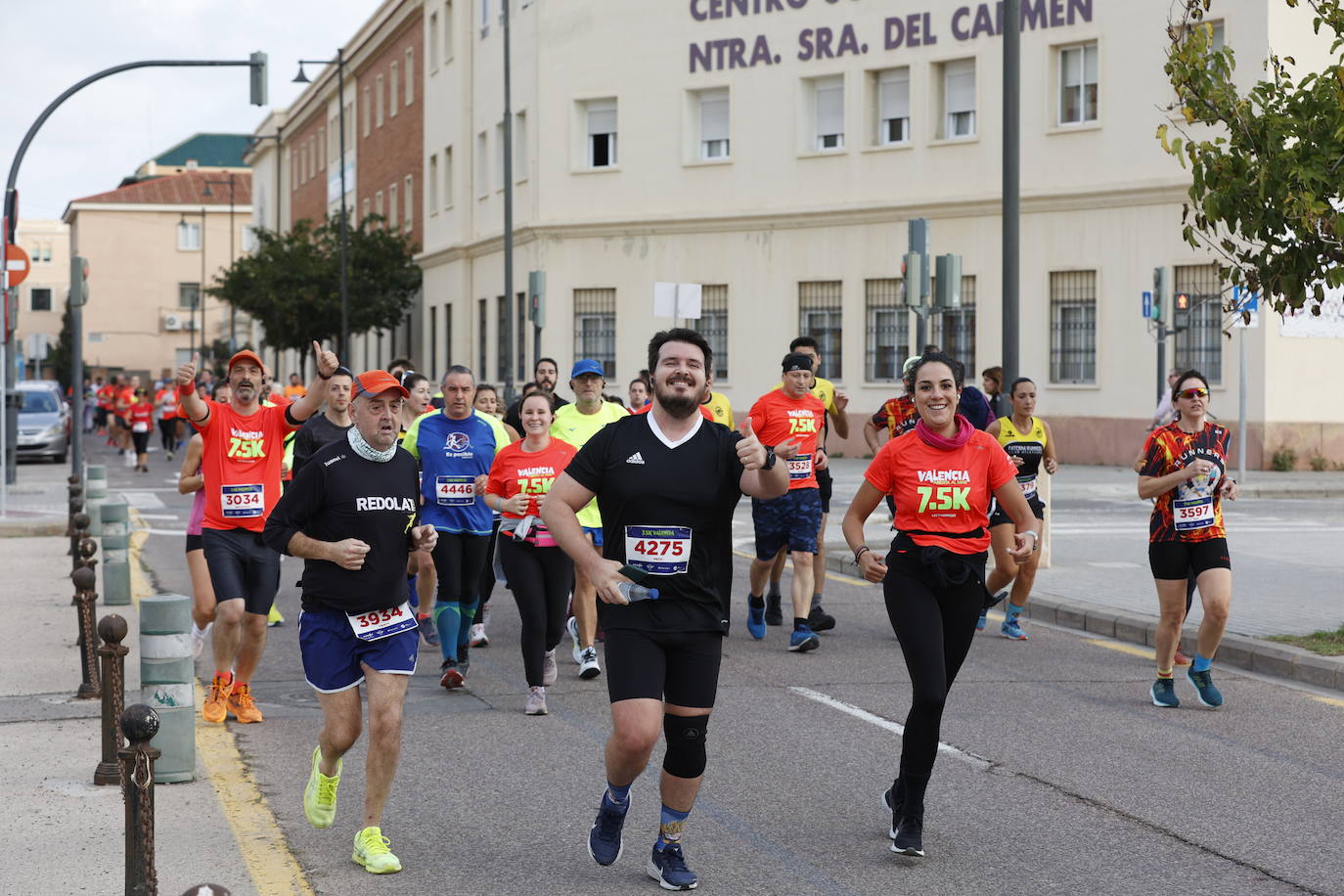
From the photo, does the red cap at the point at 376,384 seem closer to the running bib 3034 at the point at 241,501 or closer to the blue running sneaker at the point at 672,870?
the blue running sneaker at the point at 672,870

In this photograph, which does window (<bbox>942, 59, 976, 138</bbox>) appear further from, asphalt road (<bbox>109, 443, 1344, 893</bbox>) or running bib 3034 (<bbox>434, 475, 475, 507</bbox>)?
running bib 3034 (<bbox>434, 475, 475, 507</bbox>)

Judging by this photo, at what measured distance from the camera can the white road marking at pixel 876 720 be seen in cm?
792

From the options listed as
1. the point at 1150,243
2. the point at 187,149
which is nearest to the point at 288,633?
the point at 1150,243

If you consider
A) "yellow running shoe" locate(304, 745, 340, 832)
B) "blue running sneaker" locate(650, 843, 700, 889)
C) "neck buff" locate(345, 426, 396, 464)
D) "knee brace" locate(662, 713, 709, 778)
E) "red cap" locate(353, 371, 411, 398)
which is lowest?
"blue running sneaker" locate(650, 843, 700, 889)

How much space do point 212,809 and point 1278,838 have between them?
4.13 m

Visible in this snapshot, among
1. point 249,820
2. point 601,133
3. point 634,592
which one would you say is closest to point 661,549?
point 634,592

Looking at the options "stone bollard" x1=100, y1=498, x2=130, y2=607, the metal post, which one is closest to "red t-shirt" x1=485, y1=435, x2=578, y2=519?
"stone bollard" x1=100, y1=498, x2=130, y2=607

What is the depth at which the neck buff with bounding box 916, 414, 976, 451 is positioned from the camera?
6.67 m

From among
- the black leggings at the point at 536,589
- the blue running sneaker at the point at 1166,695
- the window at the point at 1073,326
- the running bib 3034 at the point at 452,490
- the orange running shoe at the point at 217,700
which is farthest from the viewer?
the window at the point at 1073,326

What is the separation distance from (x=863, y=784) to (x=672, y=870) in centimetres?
181

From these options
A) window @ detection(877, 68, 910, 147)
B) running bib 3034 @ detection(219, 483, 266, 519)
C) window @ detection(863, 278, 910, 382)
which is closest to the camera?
running bib 3034 @ detection(219, 483, 266, 519)

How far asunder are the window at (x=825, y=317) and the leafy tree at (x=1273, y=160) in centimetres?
2405

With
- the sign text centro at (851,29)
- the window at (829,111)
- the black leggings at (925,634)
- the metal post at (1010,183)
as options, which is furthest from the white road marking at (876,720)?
the window at (829,111)

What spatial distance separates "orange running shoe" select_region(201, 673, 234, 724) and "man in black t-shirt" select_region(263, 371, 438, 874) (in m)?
2.50
